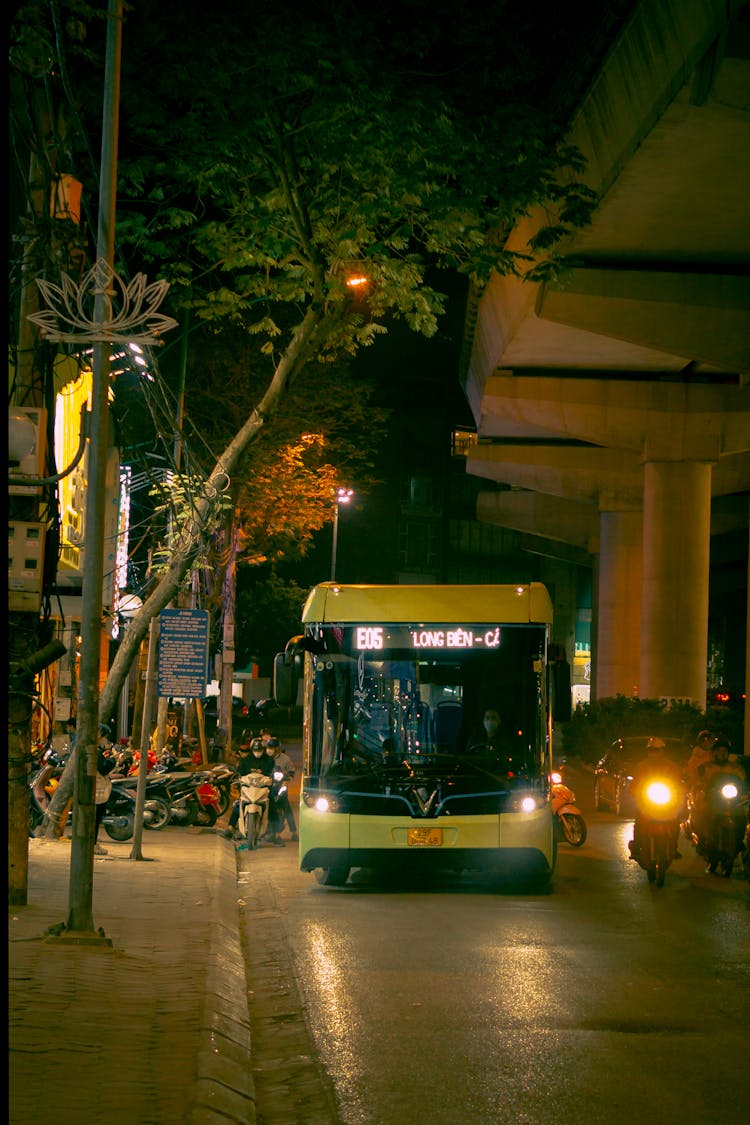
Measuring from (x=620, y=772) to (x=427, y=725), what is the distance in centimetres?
1042

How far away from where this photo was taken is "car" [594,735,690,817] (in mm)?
23312

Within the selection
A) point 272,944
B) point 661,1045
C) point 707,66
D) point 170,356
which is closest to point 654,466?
point 170,356

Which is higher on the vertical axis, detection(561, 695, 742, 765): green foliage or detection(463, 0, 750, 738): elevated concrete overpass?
detection(463, 0, 750, 738): elevated concrete overpass

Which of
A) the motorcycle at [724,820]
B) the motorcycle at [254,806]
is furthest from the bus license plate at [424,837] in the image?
the motorcycle at [254,806]

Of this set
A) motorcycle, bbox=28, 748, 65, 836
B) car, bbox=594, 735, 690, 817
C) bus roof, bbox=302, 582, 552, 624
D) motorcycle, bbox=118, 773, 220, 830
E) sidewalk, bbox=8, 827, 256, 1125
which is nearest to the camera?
sidewalk, bbox=8, 827, 256, 1125

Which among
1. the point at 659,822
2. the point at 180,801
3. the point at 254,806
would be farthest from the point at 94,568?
the point at 180,801

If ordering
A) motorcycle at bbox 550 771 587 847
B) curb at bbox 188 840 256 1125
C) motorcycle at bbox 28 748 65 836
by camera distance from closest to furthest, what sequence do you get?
curb at bbox 188 840 256 1125 < motorcycle at bbox 550 771 587 847 < motorcycle at bbox 28 748 65 836

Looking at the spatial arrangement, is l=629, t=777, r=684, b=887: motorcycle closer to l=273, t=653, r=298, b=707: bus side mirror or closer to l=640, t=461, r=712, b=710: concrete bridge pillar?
l=273, t=653, r=298, b=707: bus side mirror

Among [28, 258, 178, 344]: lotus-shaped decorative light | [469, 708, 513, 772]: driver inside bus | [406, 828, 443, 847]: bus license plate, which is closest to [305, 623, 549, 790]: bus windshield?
[469, 708, 513, 772]: driver inside bus

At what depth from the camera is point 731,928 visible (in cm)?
1247

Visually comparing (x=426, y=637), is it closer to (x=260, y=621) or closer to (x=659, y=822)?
(x=659, y=822)

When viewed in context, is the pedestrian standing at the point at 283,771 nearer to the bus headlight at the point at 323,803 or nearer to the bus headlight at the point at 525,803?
Result: the bus headlight at the point at 323,803

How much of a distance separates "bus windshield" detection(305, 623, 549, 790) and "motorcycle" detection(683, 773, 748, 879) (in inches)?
104

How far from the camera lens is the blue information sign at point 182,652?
18234mm
